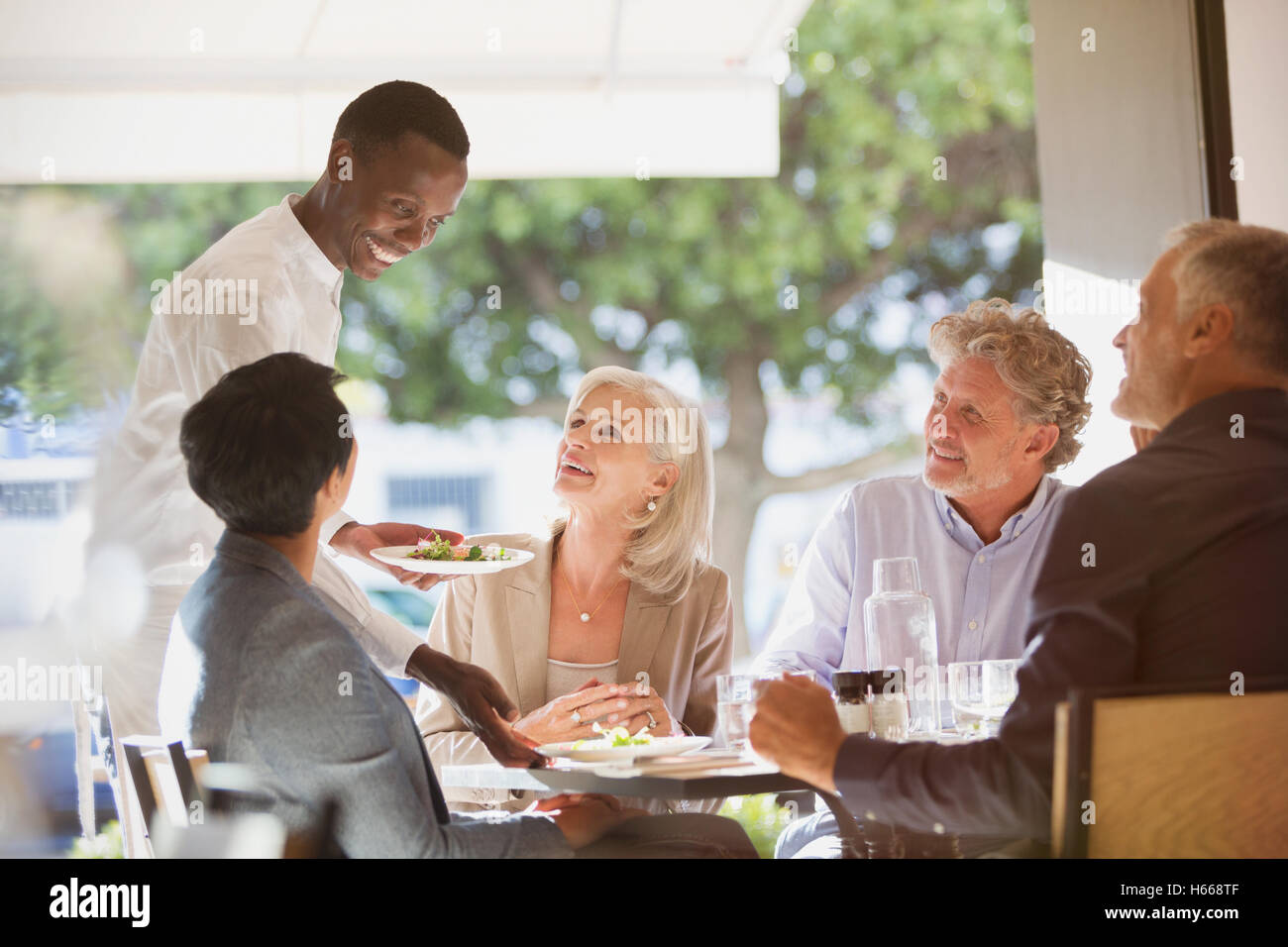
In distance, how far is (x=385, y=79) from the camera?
409 centimetres

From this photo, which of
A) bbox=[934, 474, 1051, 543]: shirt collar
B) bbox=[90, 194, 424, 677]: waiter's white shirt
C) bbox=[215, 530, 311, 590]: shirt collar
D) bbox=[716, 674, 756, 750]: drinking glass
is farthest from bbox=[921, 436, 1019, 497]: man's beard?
bbox=[215, 530, 311, 590]: shirt collar

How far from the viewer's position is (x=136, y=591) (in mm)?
2779

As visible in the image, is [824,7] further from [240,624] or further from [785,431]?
[240,624]

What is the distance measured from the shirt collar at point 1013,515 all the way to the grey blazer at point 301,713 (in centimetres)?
151

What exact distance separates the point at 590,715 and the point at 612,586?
554 millimetres

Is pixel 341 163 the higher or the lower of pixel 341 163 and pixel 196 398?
the higher

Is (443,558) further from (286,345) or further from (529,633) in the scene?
(286,345)

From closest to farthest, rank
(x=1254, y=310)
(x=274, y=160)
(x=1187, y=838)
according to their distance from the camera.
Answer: (x=1187, y=838) < (x=1254, y=310) < (x=274, y=160)

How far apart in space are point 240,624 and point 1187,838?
1.43 meters

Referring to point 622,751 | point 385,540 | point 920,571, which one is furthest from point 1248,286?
point 385,540

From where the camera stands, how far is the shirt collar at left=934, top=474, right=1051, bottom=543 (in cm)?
302

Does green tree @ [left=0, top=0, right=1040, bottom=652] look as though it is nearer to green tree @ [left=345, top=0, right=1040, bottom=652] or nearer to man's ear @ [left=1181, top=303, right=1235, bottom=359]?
green tree @ [left=345, top=0, right=1040, bottom=652]

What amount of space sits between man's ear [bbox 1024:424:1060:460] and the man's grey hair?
0.98m

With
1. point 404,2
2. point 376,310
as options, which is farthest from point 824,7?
point 404,2
